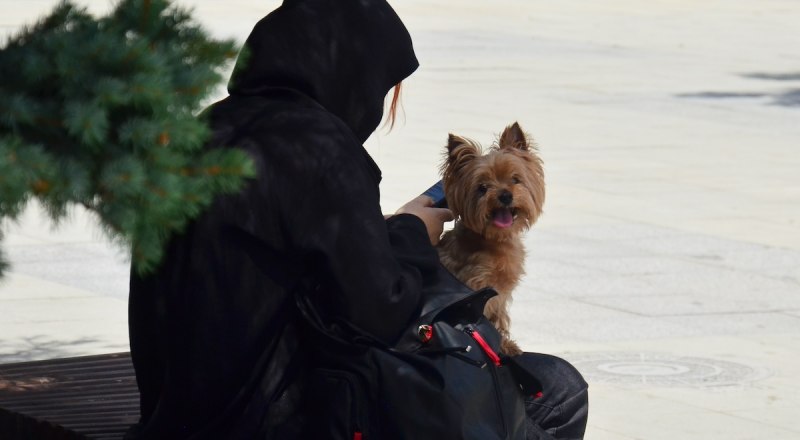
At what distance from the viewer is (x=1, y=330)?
7191 mm

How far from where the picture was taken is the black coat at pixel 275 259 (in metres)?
3.23

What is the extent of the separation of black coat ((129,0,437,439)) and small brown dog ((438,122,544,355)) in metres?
1.03

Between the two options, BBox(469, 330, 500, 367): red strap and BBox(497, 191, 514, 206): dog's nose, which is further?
BBox(497, 191, 514, 206): dog's nose

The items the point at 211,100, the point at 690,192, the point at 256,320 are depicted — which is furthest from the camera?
the point at 690,192

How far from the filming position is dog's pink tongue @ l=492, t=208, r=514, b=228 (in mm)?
4617

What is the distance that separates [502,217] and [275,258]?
4.73 ft

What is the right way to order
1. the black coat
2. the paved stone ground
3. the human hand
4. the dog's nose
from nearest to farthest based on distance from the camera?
the black coat → the human hand → the dog's nose → the paved stone ground

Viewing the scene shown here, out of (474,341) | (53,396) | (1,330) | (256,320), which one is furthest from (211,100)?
(1,330)

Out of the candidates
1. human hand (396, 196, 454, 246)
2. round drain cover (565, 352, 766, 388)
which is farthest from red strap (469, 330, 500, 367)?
round drain cover (565, 352, 766, 388)

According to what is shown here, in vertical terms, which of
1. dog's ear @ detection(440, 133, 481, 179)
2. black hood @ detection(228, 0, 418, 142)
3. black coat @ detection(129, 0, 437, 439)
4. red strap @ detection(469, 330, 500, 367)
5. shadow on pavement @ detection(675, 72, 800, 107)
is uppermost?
shadow on pavement @ detection(675, 72, 800, 107)

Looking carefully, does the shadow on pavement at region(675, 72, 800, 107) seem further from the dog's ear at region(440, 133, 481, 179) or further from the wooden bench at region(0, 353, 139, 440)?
the wooden bench at region(0, 353, 139, 440)

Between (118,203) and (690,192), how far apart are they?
9012 millimetres

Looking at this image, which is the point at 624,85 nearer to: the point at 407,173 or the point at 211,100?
the point at 407,173

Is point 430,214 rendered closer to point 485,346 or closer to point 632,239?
point 485,346
